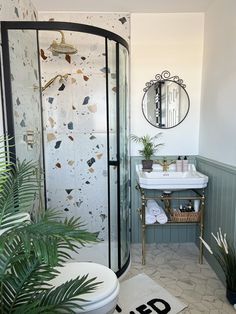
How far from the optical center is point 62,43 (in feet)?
7.12

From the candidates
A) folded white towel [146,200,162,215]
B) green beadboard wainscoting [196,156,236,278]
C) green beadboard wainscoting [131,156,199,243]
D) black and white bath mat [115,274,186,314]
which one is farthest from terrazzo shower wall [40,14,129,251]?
green beadboard wainscoting [196,156,236,278]

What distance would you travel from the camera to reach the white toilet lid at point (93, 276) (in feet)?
3.82

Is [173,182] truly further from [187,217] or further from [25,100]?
[25,100]

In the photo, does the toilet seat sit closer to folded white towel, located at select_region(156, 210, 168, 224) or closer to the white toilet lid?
the white toilet lid

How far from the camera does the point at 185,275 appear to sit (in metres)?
2.17

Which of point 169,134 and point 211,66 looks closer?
point 211,66

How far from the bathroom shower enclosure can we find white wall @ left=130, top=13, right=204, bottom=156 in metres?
A: 0.28

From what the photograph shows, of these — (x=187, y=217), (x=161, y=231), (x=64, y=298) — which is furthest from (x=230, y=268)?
(x=64, y=298)

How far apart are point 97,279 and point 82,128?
1604 mm

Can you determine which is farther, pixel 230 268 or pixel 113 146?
pixel 113 146

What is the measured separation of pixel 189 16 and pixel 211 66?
2.07 ft

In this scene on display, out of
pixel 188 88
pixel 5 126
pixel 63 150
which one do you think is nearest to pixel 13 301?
pixel 5 126

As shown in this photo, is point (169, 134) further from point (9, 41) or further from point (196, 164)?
point (9, 41)

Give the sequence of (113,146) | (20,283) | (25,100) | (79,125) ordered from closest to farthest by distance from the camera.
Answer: (20,283), (25,100), (113,146), (79,125)
